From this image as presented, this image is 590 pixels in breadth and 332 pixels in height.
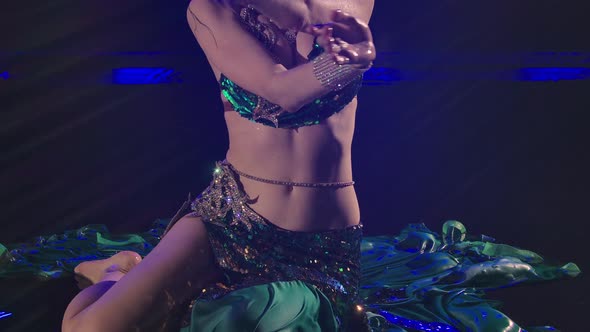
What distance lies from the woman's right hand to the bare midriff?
0.25m

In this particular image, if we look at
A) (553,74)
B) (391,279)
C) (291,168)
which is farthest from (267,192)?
(553,74)

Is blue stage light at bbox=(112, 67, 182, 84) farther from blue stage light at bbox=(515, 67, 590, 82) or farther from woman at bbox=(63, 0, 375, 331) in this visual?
blue stage light at bbox=(515, 67, 590, 82)

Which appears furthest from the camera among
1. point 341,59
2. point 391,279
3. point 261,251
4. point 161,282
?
point 391,279

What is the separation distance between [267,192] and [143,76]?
1071mm

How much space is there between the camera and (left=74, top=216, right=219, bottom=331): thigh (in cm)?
100

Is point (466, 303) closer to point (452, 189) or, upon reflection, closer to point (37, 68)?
point (452, 189)

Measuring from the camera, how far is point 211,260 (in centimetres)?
114

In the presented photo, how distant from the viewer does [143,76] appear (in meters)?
1.99

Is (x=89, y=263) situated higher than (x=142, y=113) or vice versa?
(x=142, y=113)

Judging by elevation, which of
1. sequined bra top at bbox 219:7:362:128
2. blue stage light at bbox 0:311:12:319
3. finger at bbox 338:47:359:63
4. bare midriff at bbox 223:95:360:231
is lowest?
blue stage light at bbox 0:311:12:319

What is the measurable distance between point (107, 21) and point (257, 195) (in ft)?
4.16

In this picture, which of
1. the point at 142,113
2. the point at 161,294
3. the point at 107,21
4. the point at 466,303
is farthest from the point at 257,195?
the point at 107,21

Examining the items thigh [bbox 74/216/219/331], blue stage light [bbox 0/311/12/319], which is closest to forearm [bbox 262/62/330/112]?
thigh [bbox 74/216/219/331]

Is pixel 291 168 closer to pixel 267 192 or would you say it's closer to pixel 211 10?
pixel 267 192
